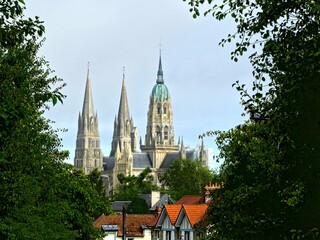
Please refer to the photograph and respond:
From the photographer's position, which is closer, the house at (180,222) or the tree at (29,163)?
the tree at (29,163)

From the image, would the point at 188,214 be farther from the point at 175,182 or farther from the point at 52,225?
the point at 175,182

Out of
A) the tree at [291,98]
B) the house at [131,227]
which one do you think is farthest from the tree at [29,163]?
the house at [131,227]

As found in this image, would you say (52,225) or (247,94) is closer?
(247,94)

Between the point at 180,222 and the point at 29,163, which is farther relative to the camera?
the point at 180,222

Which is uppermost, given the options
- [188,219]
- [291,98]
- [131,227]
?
[131,227]

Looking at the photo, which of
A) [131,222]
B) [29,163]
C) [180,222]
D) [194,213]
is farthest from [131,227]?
[29,163]

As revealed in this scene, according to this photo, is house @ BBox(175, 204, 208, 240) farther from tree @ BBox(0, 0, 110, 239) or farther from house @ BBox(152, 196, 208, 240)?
tree @ BBox(0, 0, 110, 239)

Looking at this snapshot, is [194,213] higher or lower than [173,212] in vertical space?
lower

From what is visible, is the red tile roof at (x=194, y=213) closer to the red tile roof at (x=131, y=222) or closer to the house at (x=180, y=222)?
the house at (x=180, y=222)

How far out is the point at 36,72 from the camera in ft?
107

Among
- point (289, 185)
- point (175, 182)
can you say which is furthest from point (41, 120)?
point (175, 182)

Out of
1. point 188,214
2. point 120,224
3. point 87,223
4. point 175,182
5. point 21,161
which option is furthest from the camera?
point 175,182

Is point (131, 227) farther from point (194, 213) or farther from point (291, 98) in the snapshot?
point (291, 98)

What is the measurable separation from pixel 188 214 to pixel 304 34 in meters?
55.4
